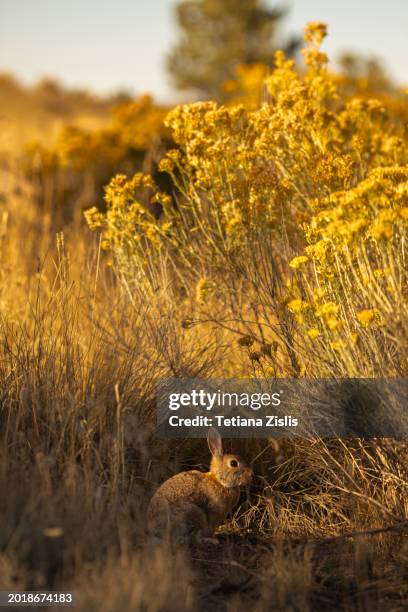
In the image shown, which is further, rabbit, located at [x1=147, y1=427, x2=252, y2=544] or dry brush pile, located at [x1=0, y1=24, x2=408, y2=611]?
rabbit, located at [x1=147, y1=427, x2=252, y2=544]

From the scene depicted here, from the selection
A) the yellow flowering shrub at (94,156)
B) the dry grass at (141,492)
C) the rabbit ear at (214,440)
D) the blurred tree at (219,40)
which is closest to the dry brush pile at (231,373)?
the dry grass at (141,492)

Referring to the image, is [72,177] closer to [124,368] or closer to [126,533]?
[124,368]

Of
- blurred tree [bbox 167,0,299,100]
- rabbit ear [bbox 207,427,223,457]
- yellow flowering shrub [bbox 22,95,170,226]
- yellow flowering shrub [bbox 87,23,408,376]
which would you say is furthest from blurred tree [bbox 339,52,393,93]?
rabbit ear [bbox 207,427,223,457]

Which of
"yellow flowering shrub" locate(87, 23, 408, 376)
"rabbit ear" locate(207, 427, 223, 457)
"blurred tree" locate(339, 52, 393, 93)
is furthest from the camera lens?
"blurred tree" locate(339, 52, 393, 93)

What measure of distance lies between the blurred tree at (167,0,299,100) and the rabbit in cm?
1950

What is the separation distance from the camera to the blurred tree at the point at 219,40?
22844 mm

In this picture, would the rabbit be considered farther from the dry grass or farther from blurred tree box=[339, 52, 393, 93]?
blurred tree box=[339, 52, 393, 93]

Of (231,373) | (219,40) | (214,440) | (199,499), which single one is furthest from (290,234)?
(219,40)

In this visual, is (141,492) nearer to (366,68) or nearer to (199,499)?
(199,499)

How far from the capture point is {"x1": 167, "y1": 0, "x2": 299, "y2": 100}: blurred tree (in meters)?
22.8

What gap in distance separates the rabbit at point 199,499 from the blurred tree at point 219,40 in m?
19.5

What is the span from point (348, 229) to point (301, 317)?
532 millimetres

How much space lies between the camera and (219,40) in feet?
77.6

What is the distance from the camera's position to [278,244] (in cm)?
453
